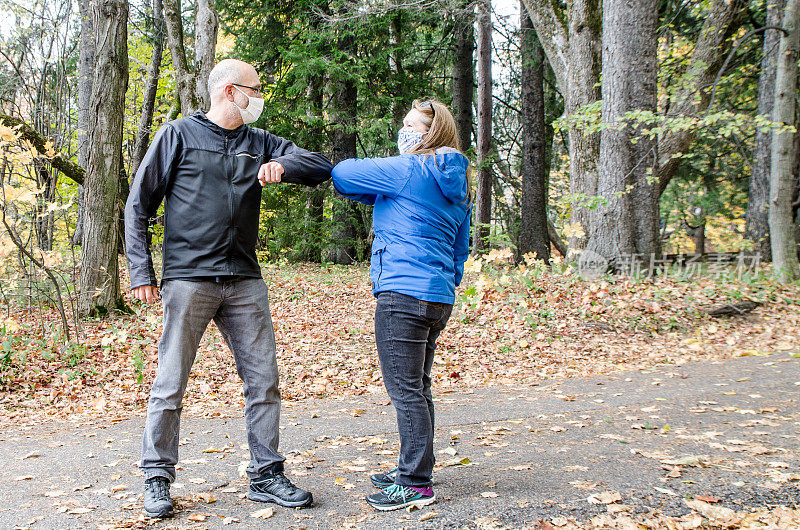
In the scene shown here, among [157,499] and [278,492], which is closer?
[157,499]

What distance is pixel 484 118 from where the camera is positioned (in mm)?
15648

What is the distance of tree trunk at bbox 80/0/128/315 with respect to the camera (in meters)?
8.79

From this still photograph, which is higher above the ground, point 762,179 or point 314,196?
point 762,179

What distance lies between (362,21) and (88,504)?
13847 mm

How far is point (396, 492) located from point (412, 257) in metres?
1.22

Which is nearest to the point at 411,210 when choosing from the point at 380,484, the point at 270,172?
the point at 270,172

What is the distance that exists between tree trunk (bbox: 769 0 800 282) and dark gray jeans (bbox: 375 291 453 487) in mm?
11631

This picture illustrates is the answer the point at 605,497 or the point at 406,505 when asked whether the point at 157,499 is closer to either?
the point at 406,505

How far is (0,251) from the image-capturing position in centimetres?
676

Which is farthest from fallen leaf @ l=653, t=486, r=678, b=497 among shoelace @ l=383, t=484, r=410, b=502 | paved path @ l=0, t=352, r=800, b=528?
shoelace @ l=383, t=484, r=410, b=502

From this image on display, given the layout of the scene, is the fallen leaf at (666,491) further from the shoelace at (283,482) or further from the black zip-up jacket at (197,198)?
the black zip-up jacket at (197,198)

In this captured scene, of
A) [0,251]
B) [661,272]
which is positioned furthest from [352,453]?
[661,272]

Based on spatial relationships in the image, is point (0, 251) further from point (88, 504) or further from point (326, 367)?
point (88, 504)

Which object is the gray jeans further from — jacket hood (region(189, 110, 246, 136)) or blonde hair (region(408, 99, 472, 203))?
blonde hair (region(408, 99, 472, 203))
